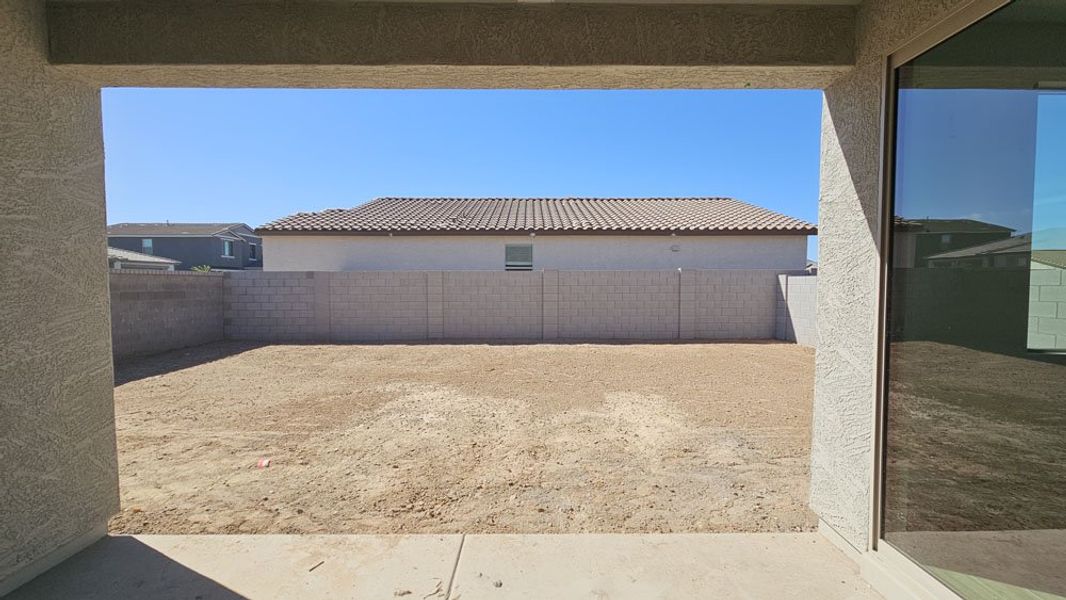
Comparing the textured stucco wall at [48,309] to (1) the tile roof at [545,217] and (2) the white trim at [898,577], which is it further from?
(1) the tile roof at [545,217]

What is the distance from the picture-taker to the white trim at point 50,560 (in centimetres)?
233

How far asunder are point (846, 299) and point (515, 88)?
2.37 meters

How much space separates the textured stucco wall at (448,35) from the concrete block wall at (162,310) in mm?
8129

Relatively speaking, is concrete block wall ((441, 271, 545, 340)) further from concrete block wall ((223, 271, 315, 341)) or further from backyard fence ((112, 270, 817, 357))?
concrete block wall ((223, 271, 315, 341))

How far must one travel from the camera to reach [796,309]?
1146 centimetres

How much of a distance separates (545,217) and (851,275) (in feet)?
48.3

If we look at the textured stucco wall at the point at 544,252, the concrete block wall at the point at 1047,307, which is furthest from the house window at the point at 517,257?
the concrete block wall at the point at 1047,307

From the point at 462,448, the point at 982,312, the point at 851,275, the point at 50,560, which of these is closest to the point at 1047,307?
the point at 982,312

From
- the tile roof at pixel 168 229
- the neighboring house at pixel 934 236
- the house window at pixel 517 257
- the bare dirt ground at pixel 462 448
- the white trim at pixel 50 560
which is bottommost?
the bare dirt ground at pixel 462 448

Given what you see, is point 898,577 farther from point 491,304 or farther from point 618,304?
point 491,304

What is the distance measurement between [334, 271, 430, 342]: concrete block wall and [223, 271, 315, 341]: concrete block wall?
22.6 inches

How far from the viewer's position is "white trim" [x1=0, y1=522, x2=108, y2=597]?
2.33 metres

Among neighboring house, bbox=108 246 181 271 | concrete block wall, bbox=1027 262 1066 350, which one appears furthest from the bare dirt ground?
neighboring house, bbox=108 246 181 271

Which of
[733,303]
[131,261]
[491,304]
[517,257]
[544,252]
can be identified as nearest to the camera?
[491,304]
